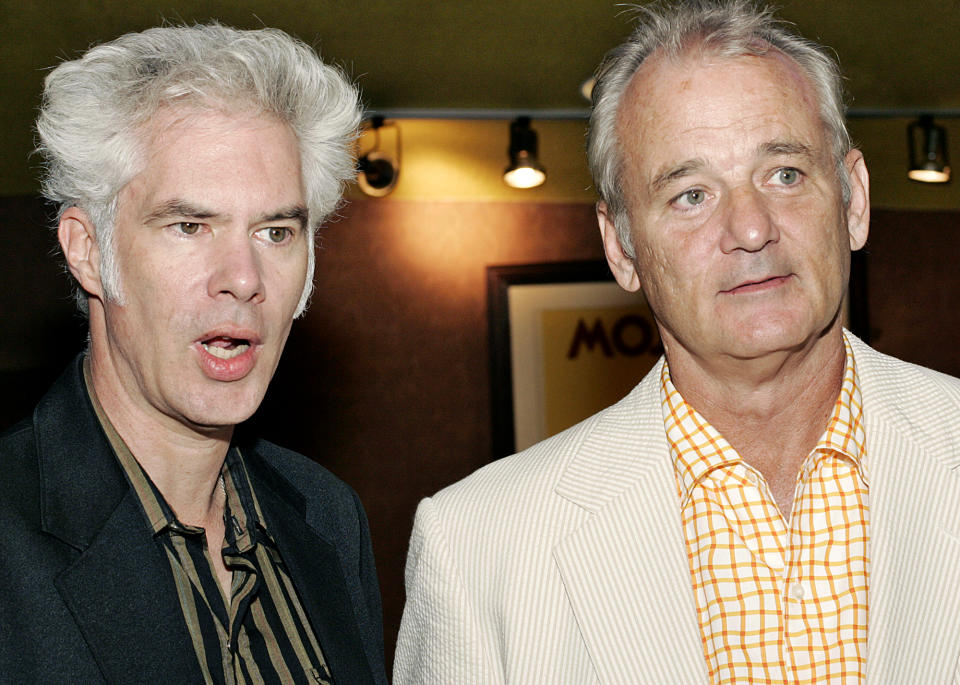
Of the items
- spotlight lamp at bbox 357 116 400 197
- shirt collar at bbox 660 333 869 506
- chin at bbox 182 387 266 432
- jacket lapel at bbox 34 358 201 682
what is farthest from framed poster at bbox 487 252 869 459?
jacket lapel at bbox 34 358 201 682

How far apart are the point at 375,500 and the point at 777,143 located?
13.8ft

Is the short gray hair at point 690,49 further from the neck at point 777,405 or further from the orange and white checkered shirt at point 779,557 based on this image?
the orange and white checkered shirt at point 779,557

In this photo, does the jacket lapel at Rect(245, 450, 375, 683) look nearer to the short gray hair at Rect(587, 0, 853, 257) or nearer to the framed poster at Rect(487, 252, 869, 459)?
the short gray hair at Rect(587, 0, 853, 257)

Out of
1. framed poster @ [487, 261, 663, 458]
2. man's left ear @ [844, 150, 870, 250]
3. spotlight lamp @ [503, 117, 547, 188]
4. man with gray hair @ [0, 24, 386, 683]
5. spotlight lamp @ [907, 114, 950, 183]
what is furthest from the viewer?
framed poster @ [487, 261, 663, 458]

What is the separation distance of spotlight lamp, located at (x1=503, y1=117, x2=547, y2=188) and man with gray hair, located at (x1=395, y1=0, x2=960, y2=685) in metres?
2.79

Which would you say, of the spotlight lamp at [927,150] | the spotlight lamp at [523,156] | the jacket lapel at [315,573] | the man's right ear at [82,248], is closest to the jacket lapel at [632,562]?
the jacket lapel at [315,573]

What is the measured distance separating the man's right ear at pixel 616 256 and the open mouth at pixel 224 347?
73 centimetres

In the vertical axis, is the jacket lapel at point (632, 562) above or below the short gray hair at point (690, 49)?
below

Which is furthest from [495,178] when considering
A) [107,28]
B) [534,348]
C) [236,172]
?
[236,172]

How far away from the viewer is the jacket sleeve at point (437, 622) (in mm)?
1811

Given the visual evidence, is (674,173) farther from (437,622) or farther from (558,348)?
(558,348)

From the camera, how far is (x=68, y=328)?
5449mm

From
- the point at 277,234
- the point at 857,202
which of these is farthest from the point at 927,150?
the point at 277,234

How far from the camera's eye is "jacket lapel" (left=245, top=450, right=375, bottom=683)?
2012 mm
